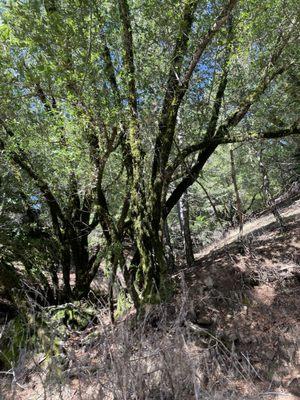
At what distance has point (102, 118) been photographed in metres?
5.00

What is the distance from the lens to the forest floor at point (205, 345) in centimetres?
275

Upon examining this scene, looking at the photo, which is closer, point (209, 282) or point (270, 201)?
point (209, 282)

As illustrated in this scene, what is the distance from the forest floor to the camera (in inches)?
108

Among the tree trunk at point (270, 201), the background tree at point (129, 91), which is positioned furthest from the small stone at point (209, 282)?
the tree trunk at point (270, 201)

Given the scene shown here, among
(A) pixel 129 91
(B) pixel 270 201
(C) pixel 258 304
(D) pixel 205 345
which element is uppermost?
(A) pixel 129 91

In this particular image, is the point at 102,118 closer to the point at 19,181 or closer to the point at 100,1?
the point at 100,1

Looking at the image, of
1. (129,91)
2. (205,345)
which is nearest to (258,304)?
(205,345)

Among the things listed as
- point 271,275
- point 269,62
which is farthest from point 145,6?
point 271,275

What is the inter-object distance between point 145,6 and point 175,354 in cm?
478

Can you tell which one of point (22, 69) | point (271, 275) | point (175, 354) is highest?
point (22, 69)

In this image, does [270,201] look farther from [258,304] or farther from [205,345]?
[205,345]

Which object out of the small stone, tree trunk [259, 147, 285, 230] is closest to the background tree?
the small stone

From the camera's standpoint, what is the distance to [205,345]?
4367 mm

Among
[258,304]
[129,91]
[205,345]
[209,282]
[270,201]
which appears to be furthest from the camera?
[270,201]
